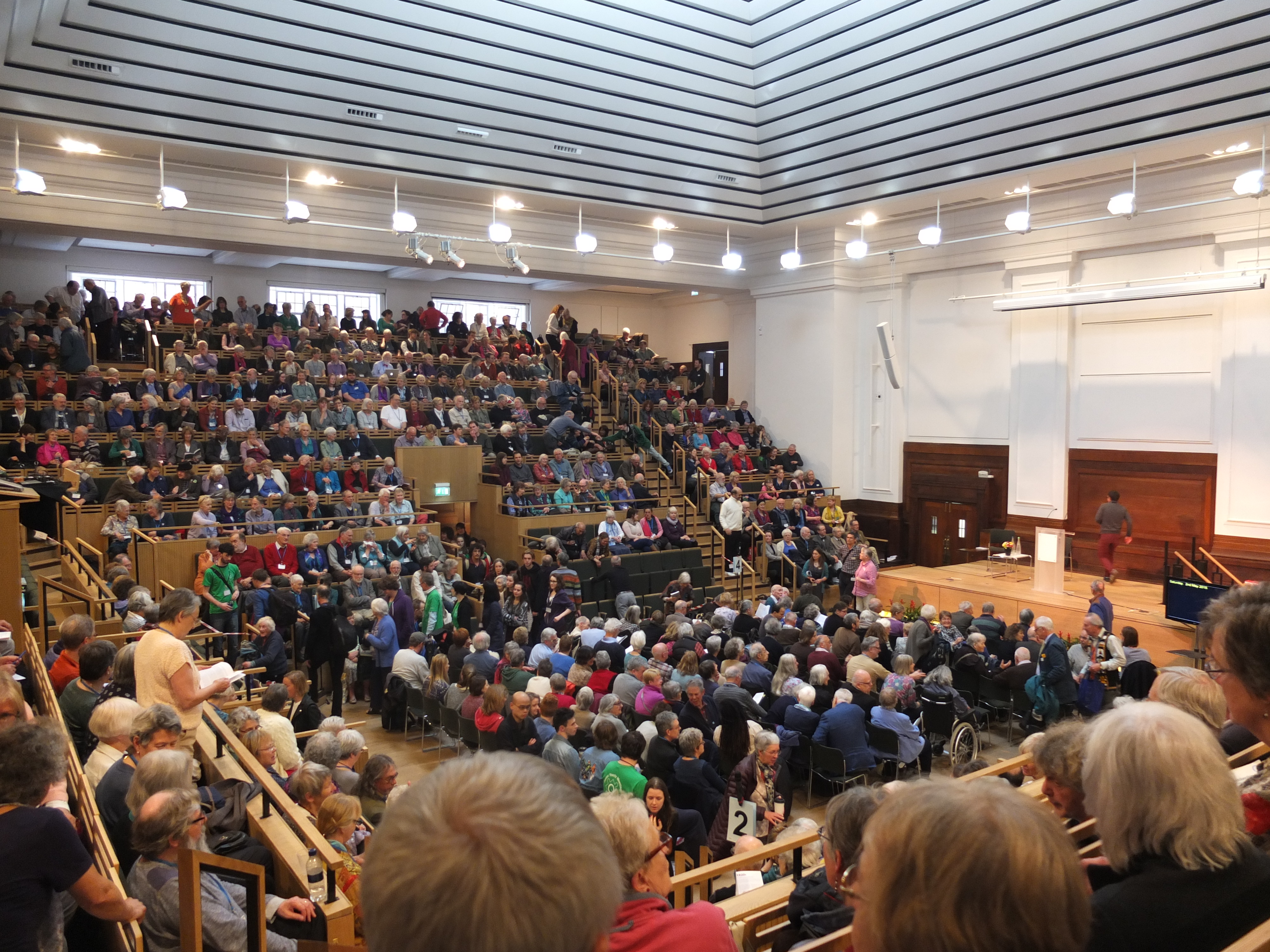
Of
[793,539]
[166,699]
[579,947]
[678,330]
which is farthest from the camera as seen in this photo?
[678,330]

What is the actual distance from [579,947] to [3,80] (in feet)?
38.5

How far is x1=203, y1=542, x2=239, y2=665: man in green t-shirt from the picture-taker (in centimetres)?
923

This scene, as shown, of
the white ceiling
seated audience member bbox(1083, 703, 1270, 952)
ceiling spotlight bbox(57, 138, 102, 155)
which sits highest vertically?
the white ceiling

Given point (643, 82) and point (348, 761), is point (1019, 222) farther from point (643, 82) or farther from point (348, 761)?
point (348, 761)

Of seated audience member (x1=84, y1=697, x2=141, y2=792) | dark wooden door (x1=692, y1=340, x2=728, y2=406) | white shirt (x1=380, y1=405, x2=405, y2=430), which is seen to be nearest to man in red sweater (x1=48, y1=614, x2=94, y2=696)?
seated audience member (x1=84, y1=697, x2=141, y2=792)

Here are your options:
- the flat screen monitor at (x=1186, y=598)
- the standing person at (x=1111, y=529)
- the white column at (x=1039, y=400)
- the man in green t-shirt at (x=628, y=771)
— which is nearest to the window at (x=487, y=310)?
the white column at (x=1039, y=400)

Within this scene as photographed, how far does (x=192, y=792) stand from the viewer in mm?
2865

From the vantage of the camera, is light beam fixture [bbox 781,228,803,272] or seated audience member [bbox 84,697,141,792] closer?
seated audience member [bbox 84,697,141,792]

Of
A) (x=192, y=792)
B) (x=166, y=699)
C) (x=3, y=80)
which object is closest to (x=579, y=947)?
(x=192, y=792)

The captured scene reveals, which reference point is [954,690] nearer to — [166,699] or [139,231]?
[166,699]

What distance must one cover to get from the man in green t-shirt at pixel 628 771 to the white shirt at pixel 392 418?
9943mm

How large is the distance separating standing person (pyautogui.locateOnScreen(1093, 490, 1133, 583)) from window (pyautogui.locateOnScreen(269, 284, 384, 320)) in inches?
574

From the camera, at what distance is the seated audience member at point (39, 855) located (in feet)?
7.14

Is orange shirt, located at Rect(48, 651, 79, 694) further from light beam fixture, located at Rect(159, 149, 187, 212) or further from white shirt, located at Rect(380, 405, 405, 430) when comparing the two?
white shirt, located at Rect(380, 405, 405, 430)
